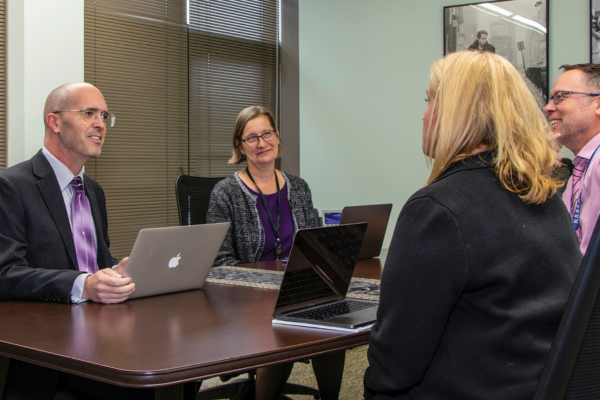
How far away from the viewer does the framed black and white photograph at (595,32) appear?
12.4 ft

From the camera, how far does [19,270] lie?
1582mm

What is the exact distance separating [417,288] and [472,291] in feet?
0.32

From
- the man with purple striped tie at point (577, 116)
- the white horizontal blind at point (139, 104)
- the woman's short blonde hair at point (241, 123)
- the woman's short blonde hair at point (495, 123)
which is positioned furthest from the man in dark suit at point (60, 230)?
the man with purple striped tie at point (577, 116)

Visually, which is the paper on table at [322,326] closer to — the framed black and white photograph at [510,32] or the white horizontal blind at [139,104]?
the white horizontal blind at [139,104]

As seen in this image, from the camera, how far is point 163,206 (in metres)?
4.21

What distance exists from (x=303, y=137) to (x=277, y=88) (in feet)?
1.83

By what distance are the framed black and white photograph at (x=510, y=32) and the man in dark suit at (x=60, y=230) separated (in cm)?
300

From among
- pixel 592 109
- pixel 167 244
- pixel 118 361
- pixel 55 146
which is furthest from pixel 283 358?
pixel 592 109

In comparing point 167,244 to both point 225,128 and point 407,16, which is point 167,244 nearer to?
point 225,128

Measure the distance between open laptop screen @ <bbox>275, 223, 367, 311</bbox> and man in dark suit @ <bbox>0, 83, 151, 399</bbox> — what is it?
495mm

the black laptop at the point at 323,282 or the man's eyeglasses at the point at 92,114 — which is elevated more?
Result: the man's eyeglasses at the point at 92,114

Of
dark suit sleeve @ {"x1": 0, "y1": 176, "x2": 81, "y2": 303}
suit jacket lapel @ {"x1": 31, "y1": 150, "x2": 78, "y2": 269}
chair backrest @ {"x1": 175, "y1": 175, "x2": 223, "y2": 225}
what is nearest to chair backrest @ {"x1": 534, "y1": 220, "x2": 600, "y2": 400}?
dark suit sleeve @ {"x1": 0, "y1": 176, "x2": 81, "y2": 303}

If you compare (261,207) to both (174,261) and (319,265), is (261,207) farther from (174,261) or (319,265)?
(319,265)

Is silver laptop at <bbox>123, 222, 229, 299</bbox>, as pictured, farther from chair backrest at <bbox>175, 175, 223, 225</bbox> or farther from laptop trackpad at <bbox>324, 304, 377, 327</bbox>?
chair backrest at <bbox>175, 175, 223, 225</bbox>
